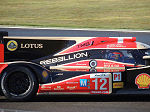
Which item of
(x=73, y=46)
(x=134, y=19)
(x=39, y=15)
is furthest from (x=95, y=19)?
(x=73, y=46)

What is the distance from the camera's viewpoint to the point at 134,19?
94.7 ft

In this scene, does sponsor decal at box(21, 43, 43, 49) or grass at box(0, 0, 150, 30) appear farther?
grass at box(0, 0, 150, 30)

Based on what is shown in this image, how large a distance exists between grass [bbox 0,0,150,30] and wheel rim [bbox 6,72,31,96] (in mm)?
17868

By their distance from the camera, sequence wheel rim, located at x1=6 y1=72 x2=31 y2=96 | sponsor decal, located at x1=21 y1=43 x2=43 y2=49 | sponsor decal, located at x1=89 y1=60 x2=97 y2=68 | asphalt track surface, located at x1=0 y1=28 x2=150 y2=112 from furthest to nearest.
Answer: sponsor decal, located at x1=21 y1=43 x2=43 y2=49, sponsor decal, located at x1=89 y1=60 x2=97 y2=68, wheel rim, located at x1=6 y1=72 x2=31 y2=96, asphalt track surface, located at x1=0 y1=28 x2=150 y2=112

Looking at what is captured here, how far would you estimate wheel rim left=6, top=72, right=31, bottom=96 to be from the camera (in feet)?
Result: 26.4

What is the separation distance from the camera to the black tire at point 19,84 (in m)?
8.00

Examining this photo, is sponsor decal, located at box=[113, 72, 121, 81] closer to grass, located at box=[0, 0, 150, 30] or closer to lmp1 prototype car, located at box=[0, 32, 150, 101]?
lmp1 prototype car, located at box=[0, 32, 150, 101]

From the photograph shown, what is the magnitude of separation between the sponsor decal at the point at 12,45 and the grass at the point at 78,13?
57.8ft

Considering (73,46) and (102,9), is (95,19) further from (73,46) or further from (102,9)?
(73,46)

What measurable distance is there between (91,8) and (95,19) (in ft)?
12.9

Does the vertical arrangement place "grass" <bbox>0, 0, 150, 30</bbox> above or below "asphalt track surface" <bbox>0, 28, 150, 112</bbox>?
above

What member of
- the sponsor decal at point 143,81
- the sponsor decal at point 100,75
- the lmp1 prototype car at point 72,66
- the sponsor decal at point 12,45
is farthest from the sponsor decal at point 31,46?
the sponsor decal at point 143,81

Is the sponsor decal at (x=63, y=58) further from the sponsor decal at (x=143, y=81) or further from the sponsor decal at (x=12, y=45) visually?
the sponsor decal at (x=143, y=81)

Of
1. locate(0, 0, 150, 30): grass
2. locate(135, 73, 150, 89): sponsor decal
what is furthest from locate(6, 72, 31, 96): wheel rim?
locate(0, 0, 150, 30): grass
